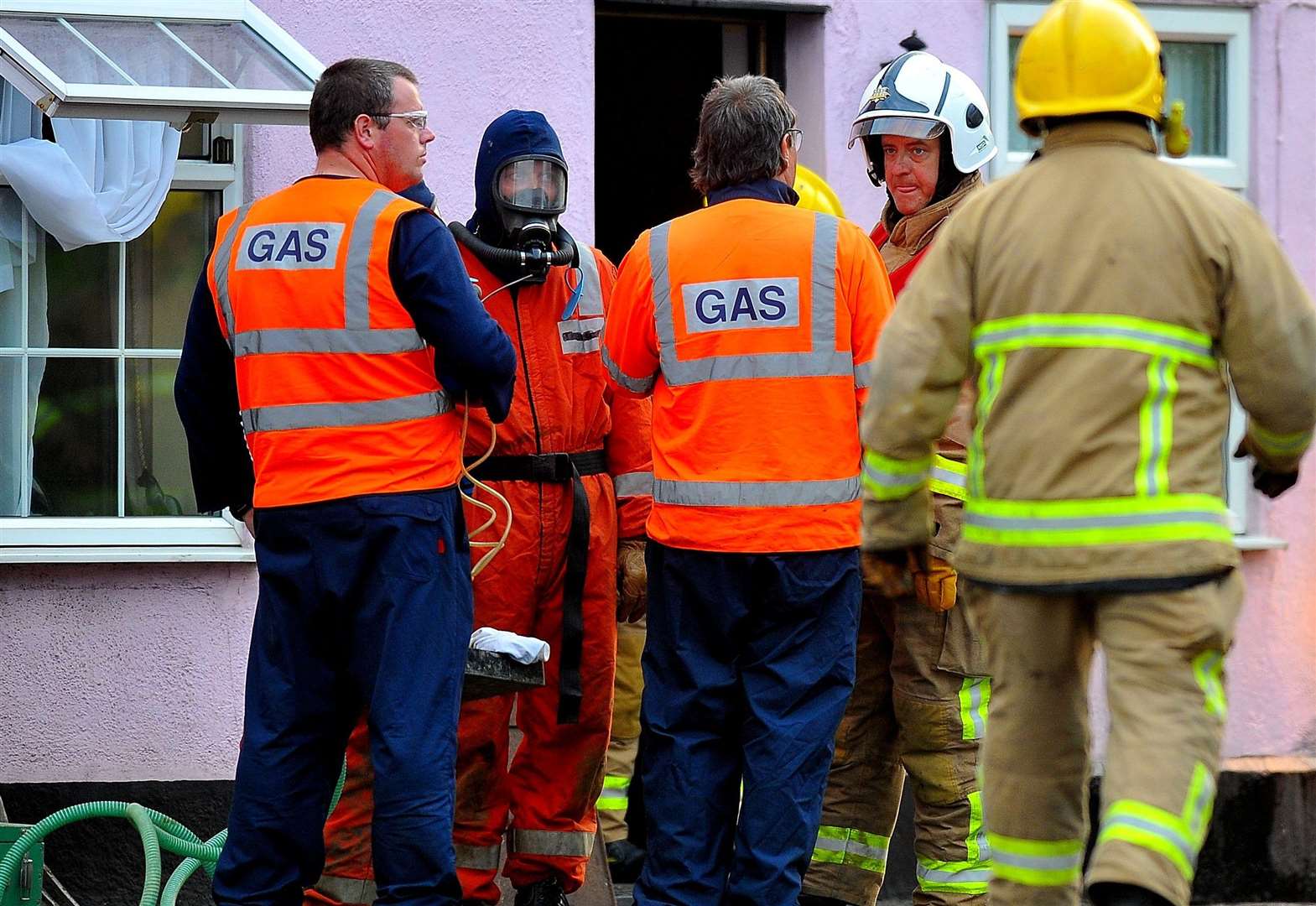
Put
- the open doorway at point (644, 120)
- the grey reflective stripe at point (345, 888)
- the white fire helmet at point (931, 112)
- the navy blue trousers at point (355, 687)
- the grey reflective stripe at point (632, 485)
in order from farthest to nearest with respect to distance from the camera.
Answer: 1. the open doorway at point (644, 120)
2. the grey reflective stripe at point (632, 485)
3. the white fire helmet at point (931, 112)
4. the grey reflective stripe at point (345, 888)
5. the navy blue trousers at point (355, 687)

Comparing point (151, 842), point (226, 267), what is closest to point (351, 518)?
point (226, 267)

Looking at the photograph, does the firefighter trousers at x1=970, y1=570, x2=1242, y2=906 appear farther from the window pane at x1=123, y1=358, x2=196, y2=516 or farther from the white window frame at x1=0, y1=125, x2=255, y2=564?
the window pane at x1=123, y1=358, x2=196, y2=516

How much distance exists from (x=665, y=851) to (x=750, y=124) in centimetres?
188

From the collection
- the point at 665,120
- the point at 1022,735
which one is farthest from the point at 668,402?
the point at 665,120

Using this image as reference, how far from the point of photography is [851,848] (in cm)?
526

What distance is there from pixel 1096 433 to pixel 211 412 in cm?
238

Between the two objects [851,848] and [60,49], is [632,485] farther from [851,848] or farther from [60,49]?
[60,49]

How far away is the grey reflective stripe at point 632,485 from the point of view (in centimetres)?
554

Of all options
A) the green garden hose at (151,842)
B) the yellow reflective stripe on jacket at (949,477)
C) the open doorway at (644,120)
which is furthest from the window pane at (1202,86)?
the green garden hose at (151,842)

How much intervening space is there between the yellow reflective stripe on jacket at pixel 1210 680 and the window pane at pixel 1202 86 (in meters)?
4.16

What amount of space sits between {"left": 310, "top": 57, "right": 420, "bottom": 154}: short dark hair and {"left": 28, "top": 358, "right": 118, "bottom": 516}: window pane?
2042 mm

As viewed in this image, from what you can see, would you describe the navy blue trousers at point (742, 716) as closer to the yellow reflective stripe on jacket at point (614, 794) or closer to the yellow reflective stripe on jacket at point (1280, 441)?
the yellow reflective stripe on jacket at point (1280, 441)

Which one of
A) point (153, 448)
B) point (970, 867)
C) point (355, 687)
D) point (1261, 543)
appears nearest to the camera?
point (355, 687)

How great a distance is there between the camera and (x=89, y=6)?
18.8 feet
